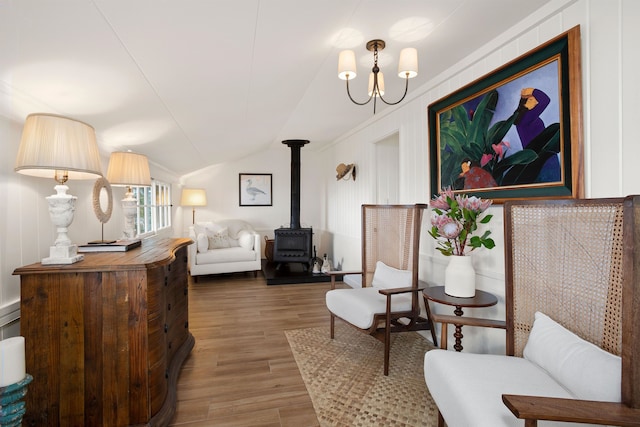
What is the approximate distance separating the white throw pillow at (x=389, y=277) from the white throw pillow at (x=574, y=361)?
112cm

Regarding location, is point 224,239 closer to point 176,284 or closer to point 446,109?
point 176,284

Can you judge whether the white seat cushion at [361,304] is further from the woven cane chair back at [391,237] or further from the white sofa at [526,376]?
the white sofa at [526,376]

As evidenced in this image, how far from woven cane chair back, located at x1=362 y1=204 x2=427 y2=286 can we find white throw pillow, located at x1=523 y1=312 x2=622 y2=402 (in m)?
1.09

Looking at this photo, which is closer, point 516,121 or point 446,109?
point 516,121

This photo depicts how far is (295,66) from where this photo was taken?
2.32 m

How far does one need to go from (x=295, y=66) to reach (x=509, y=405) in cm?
228

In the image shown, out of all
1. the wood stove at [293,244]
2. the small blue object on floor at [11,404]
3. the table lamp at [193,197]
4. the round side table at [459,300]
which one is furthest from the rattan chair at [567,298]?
the table lamp at [193,197]

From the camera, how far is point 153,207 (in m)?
4.28

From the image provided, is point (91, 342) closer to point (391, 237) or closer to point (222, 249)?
point (391, 237)

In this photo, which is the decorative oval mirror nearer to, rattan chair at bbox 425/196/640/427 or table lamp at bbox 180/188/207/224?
rattan chair at bbox 425/196/640/427

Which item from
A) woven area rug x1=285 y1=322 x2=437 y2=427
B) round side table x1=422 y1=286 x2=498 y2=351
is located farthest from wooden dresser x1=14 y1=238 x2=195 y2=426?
round side table x1=422 y1=286 x2=498 y2=351

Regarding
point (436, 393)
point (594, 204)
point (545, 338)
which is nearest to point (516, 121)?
point (594, 204)

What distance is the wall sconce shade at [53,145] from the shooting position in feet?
4.35

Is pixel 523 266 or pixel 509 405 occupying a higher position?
pixel 523 266
